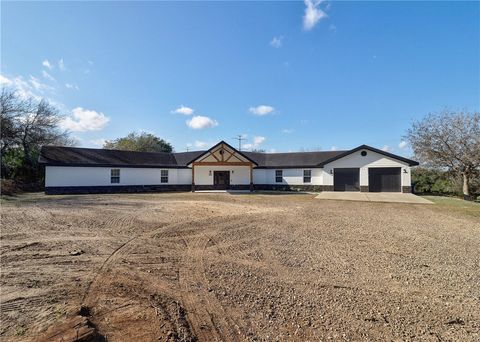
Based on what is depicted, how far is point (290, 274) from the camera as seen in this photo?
4414 mm

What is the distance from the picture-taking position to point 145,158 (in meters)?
24.2

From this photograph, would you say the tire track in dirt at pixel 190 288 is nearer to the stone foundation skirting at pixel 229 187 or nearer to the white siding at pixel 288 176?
the stone foundation skirting at pixel 229 187

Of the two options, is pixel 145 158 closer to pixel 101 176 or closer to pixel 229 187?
pixel 101 176

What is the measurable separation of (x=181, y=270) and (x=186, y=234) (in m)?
2.58

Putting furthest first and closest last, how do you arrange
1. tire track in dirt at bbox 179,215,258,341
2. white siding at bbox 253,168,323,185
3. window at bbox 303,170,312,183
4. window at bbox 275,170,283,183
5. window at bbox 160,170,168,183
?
window at bbox 275,170,283,183 < window at bbox 303,170,312,183 < window at bbox 160,170,168,183 < white siding at bbox 253,168,323,185 < tire track in dirt at bbox 179,215,258,341

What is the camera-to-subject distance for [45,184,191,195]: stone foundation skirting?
19125mm

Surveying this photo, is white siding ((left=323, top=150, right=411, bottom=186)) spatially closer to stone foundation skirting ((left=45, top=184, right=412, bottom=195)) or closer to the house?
the house

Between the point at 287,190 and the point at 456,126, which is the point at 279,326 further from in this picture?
the point at 456,126

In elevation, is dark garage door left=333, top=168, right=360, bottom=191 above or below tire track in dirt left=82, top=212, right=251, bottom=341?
above

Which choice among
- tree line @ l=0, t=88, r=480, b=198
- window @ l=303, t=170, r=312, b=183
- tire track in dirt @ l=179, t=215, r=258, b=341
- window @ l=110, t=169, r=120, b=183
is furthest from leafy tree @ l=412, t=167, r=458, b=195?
window @ l=110, t=169, r=120, b=183

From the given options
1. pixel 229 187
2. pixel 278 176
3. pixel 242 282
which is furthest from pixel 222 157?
pixel 242 282

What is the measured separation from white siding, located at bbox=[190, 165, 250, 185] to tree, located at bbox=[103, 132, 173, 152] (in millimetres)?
16583

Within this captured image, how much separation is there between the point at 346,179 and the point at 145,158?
18.9 m

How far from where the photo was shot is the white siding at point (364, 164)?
20219 millimetres
